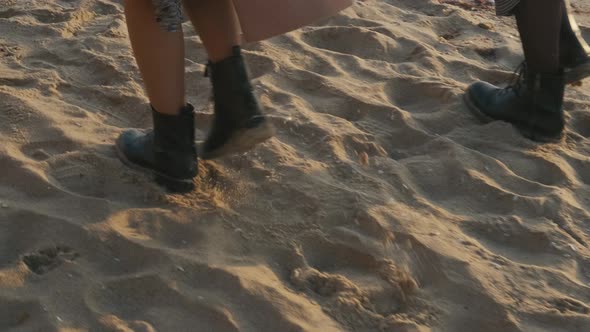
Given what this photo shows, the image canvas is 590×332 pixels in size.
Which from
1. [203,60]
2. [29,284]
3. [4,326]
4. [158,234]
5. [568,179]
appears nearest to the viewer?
[4,326]

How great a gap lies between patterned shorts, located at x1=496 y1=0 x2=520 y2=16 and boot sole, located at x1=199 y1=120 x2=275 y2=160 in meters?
1.05

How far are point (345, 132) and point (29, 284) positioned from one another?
1.32m

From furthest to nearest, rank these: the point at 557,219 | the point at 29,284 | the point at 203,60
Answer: the point at 203,60 → the point at 557,219 → the point at 29,284

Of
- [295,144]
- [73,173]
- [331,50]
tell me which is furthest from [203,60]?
[73,173]

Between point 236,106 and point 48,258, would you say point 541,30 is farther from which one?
point 48,258

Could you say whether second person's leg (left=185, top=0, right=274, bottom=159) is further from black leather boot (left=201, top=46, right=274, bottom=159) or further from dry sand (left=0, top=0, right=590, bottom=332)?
dry sand (left=0, top=0, right=590, bottom=332)

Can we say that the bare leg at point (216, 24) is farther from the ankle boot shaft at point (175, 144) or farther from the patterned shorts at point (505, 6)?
the patterned shorts at point (505, 6)

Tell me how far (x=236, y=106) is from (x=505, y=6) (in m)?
1.13

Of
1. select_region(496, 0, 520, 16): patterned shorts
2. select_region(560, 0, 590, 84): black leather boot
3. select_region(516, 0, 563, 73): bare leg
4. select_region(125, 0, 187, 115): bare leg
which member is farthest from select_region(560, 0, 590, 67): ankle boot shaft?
select_region(125, 0, 187, 115): bare leg

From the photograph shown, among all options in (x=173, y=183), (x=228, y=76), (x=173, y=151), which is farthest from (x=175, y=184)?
(x=228, y=76)

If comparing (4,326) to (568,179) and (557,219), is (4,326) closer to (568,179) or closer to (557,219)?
(557,219)

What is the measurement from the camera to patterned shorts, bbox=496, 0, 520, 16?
2883 millimetres

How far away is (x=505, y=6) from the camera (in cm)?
291

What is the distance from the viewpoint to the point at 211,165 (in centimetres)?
271
